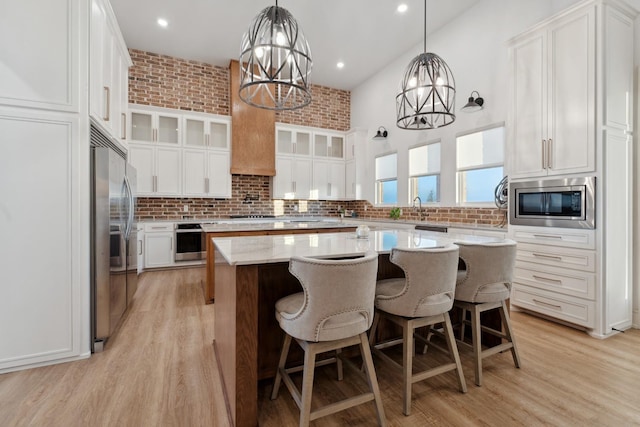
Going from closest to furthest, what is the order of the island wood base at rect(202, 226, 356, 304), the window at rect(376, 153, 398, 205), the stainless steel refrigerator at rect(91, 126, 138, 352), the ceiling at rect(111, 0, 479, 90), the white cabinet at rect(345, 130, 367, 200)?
the stainless steel refrigerator at rect(91, 126, 138, 352) → the island wood base at rect(202, 226, 356, 304) → the ceiling at rect(111, 0, 479, 90) → the window at rect(376, 153, 398, 205) → the white cabinet at rect(345, 130, 367, 200)

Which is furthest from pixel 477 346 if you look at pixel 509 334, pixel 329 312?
pixel 329 312

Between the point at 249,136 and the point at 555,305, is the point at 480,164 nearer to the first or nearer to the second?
the point at 555,305

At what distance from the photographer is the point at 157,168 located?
505 cm

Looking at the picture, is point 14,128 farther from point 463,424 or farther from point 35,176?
point 463,424

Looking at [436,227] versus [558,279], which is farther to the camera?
[436,227]

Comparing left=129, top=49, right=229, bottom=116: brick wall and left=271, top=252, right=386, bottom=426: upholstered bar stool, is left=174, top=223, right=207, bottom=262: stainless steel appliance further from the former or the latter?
left=271, top=252, right=386, bottom=426: upholstered bar stool

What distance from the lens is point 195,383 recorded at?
1.94 meters

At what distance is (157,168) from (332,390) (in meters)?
4.59

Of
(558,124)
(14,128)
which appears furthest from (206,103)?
(558,124)

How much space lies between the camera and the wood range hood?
5.55 meters

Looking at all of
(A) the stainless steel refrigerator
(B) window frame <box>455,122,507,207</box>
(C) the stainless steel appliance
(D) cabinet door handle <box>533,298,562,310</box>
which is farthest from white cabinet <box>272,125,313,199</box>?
(D) cabinet door handle <box>533,298,562,310</box>

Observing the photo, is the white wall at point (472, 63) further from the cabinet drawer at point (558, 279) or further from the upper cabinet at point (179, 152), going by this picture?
the upper cabinet at point (179, 152)

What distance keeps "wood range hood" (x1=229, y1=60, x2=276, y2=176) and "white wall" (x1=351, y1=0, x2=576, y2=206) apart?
2290 millimetres

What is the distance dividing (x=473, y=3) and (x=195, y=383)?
17.1 ft
